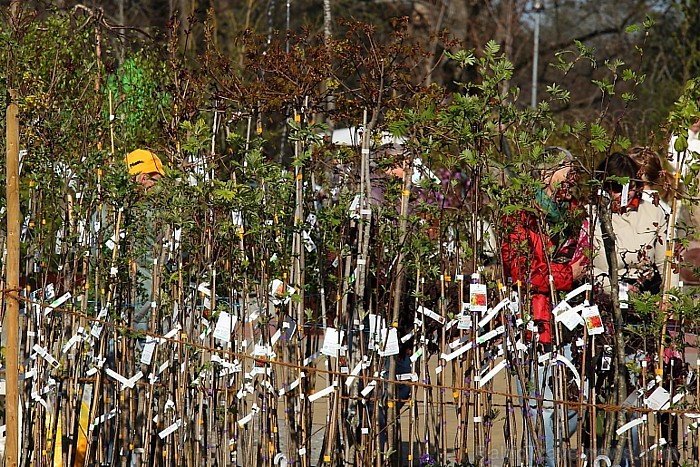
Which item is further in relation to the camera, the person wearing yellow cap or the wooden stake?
the person wearing yellow cap

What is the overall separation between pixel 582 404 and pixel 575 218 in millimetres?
552

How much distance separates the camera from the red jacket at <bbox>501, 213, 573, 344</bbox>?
323cm

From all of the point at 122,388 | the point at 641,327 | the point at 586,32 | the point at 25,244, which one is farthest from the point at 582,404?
the point at 586,32

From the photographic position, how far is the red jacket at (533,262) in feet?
10.6

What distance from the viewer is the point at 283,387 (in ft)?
11.2

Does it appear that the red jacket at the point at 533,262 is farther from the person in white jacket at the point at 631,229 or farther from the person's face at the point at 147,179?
the person's face at the point at 147,179

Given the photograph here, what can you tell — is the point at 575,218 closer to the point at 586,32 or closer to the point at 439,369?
the point at 439,369

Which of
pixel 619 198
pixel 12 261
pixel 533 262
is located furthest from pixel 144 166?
pixel 619 198

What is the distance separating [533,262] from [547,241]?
0.26 m

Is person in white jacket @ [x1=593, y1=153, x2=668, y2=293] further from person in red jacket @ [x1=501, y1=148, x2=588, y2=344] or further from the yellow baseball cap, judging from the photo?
the yellow baseball cap

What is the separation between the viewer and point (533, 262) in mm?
3449

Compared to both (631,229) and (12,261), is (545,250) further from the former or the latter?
(12,261)

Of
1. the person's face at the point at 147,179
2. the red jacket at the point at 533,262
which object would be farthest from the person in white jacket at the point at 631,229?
the person's face at the point at 147,179

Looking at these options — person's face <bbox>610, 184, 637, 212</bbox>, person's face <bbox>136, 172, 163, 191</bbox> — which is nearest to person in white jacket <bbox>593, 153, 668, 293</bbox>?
person's face <bbox>610, 184, 637, 212</bbox>
